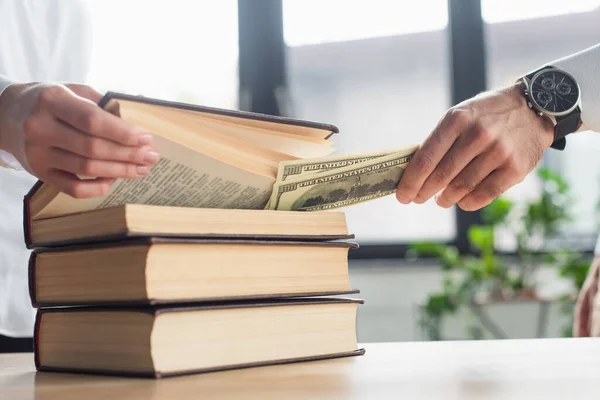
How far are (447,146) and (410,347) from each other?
0.82ft

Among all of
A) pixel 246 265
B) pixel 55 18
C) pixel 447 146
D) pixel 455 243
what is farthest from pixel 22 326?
pixel 455 243

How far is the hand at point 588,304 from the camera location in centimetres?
167

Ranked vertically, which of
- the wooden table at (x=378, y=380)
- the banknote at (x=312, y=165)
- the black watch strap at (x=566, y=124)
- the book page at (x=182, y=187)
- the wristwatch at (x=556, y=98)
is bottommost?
the wooden table at (x=378, y=380)

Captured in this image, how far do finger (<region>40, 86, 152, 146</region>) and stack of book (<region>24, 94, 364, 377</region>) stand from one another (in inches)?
1.1

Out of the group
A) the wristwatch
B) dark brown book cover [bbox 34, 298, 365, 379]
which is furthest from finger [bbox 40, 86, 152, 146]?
the wristwatch

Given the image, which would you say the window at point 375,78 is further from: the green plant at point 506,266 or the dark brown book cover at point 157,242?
the dark brown book cover at point 157,242

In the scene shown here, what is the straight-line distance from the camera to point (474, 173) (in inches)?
36.8

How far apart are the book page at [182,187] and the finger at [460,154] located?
10.4 inches

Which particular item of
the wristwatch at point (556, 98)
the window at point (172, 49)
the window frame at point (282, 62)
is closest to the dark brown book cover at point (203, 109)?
the wristwatch at point (556, 98)

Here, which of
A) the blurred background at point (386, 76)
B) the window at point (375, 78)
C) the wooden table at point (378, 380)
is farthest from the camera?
the window at point (375, 78)

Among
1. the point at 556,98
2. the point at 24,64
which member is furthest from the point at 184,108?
the point at 24,64

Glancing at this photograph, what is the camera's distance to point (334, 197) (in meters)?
0.76

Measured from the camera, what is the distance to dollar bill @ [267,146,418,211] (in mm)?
719

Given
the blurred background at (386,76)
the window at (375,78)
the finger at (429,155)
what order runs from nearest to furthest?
the finger at (429,155) → the blurred background at (386,76) → the window at (375,78)
